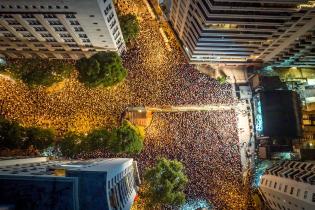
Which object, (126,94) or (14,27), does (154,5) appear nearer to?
(126,94)

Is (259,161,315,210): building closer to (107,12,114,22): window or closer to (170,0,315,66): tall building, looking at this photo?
(170,0,315,66): tall building

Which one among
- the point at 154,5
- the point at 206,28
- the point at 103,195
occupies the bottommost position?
the point at 103,195

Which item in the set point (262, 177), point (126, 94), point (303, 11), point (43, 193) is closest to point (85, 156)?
point (126, 94)

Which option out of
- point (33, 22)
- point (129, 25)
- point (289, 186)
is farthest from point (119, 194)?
point (129, 25)

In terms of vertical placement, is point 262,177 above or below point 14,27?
below

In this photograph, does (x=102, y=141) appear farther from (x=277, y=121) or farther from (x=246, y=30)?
(x=277, y=121)

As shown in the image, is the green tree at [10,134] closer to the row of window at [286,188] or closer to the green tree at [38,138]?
the green tree at [38,138]
